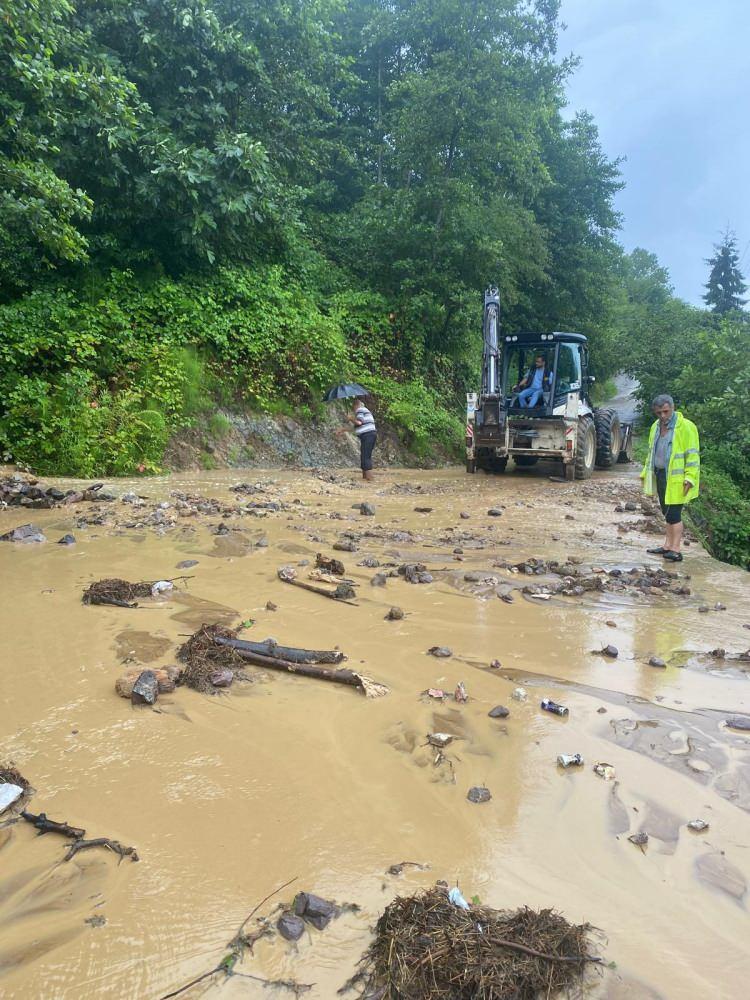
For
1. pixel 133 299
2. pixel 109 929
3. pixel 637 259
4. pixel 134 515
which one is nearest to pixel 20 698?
pixel 109 929

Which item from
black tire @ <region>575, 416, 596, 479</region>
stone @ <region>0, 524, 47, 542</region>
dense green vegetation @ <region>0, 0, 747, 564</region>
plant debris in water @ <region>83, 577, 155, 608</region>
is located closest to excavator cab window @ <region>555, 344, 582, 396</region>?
black tire @ <region>575, 416, 596, 479</region>

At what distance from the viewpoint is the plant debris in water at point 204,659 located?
3.32 metres

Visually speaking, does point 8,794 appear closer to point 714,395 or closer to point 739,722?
point 739,722

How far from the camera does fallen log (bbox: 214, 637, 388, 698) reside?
3400mm

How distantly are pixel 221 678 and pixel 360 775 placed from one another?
1016 millimetres

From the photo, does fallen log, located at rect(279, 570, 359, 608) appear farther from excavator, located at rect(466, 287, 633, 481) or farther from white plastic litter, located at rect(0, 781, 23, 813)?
excavator, located at rect(466, 287, 633, 481)

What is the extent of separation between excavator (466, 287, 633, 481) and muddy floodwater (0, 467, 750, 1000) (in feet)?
25.5

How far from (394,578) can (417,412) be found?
11.5 m

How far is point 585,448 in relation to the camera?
1362 cm

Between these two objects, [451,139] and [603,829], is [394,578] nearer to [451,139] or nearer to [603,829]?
[603,829]

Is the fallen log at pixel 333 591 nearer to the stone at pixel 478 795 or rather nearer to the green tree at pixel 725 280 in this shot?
the stone at pixel 478 795

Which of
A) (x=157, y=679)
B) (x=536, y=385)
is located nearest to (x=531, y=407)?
(x=536, y=385)

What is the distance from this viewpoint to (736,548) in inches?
523

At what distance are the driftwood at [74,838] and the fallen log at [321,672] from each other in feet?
4.71
